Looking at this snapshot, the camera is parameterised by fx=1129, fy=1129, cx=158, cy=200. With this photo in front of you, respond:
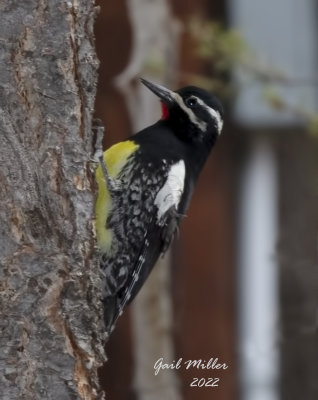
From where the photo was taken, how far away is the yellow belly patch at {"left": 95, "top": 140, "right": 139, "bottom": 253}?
14.3ft

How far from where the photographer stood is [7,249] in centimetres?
313

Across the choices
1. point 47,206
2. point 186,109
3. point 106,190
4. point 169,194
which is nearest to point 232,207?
point 186,109

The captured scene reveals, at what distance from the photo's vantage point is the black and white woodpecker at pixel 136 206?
436 centimetres

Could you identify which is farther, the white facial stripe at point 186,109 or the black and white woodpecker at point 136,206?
the white facial stripe at point 186,109

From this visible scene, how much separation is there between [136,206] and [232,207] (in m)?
2.18

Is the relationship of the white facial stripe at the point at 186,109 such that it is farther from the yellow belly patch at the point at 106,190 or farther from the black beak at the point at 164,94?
Result: the yellow belly patch at the point at 106,190

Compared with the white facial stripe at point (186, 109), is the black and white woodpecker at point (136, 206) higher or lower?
lower

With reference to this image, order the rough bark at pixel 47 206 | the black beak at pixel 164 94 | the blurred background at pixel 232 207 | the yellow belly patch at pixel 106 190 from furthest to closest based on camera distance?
the blurred background at pixel 232 207
the black beak at pixel 164 94
the yellow belly patch at pixel 106 190
the rough bark at pixel 47 206

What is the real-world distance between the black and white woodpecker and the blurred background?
3.02 feet

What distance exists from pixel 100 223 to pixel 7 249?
4.08 feet

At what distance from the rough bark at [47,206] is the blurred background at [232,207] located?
6.95 feet

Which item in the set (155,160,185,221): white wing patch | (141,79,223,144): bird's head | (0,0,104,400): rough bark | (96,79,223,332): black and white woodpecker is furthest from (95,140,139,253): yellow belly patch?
(0,0,104,400): rough bark

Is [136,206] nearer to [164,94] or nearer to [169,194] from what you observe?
[169,194]

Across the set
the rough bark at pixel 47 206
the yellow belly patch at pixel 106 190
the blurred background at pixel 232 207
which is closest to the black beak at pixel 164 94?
the yellow belly patch at pixel 106 190
